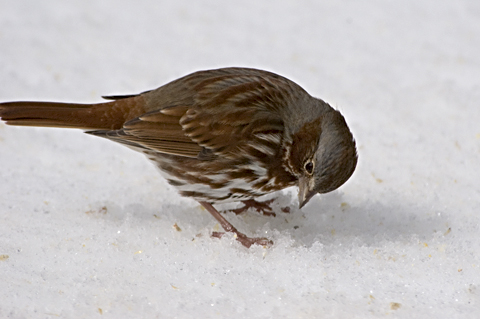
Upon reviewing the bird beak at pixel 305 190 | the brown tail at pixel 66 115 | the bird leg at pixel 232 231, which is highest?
the brown tail at pixel 66 115

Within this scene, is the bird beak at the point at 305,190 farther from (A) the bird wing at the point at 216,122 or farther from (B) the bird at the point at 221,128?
(A) the bird wing at the point at 216,122

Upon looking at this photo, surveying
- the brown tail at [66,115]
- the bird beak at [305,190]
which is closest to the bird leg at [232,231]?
the bird beak at [305,190]

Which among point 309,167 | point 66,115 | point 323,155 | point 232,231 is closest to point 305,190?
point 309,167

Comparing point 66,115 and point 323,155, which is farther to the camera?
point 66,115

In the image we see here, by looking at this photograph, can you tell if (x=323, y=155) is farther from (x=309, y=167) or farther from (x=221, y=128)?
(x=221, y=128)

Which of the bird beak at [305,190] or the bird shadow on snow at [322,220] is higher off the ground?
the bird beak at [305,190]

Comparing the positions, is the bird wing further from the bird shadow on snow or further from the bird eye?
the bird shadow on snow

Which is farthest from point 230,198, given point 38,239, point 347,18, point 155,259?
point 347,18

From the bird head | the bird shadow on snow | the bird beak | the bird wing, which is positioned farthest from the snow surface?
the bird wing
